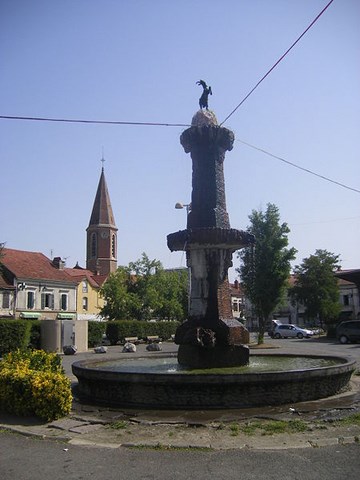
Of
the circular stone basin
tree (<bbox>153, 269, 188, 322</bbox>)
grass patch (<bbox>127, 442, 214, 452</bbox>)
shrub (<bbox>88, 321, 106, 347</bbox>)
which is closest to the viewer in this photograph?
grass patch (<bbox>127, 442, 214, 452</bbox>)

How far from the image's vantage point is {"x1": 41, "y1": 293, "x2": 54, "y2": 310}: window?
55.6m

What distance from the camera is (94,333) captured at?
113ft

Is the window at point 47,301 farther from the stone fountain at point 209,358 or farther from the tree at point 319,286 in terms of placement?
the stone fountain at point 209,358

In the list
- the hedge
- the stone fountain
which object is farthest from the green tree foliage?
the stone fountain

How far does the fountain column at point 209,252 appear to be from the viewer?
1102 centimetres

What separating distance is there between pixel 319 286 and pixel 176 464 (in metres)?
50.4

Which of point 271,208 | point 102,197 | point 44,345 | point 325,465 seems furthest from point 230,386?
point 102,197

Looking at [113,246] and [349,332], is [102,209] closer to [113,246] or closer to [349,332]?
[113,246]

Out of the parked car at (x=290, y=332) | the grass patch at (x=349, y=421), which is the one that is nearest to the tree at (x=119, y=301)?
the parked car at (x=290, y=332)

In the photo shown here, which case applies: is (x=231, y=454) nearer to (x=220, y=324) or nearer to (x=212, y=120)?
(x=220, y=324)

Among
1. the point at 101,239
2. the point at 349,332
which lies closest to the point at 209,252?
the point at 349,332

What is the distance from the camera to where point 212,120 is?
13016mm

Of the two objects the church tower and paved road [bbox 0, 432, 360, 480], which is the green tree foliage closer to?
the church tower

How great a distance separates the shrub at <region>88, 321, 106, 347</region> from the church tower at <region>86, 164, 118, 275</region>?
54.0 m
